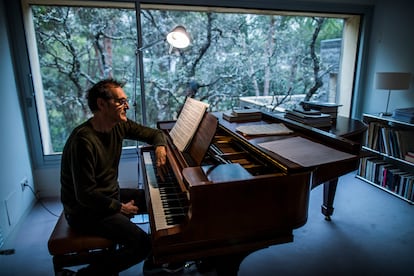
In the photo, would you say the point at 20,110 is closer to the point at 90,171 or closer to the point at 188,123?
the point at 90,171

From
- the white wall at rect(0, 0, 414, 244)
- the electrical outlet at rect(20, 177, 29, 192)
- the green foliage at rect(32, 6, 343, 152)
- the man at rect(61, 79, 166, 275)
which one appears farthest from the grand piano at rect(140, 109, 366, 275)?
the electrical outlet at rect(20, 177, 29, 192)

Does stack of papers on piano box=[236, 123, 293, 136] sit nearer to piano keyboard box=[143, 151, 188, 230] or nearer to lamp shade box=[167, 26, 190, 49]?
piano keyboard box=[143, 151, 188, 230]

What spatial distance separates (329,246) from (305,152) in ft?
3.76

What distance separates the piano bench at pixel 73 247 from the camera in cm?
148

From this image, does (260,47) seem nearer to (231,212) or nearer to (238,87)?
(238,87)

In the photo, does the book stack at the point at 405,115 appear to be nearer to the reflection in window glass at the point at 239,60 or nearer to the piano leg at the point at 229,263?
the reflection in window glass at the point at 239,60

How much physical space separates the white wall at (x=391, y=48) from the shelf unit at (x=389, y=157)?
348 mm

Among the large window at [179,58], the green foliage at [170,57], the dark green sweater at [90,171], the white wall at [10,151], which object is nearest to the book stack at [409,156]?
the large window at [179,58]

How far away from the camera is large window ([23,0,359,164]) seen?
2.97 m

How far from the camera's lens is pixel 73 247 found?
1.49 m

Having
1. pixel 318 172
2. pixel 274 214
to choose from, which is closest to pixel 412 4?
pixel 318 172

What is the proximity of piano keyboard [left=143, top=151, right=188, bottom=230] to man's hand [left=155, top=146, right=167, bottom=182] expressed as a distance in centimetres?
2

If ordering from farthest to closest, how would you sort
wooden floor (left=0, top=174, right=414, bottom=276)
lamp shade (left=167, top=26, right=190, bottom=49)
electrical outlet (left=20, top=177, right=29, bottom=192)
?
electrical outlet (left=20, top=177, right=29, bottom=192) < lamp shade (left=167, top=26, right=190, bottom=49) < wooden floor (left=0, top=174, right=414, bottom=276)

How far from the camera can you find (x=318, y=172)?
1505mm
